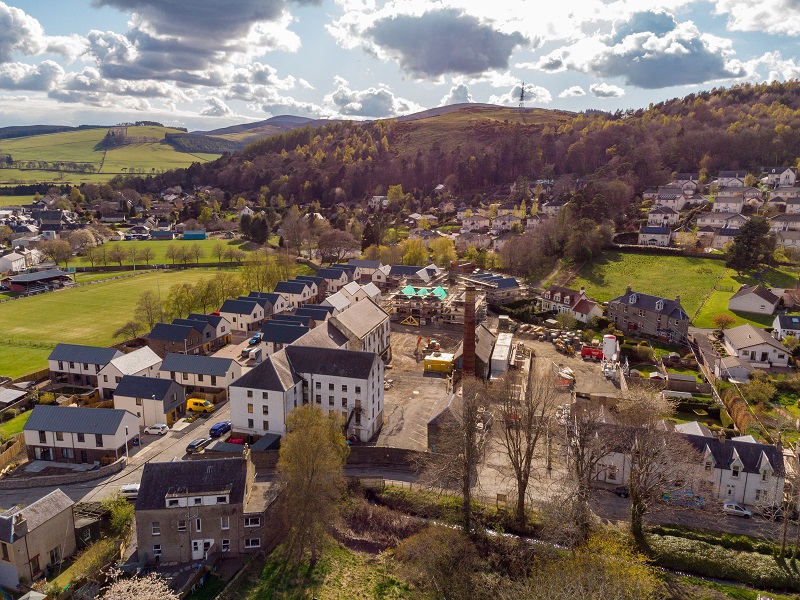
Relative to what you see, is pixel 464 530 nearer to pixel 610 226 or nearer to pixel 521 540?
pixel 521 540

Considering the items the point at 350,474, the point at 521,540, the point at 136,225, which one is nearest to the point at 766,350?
the point at 521,540

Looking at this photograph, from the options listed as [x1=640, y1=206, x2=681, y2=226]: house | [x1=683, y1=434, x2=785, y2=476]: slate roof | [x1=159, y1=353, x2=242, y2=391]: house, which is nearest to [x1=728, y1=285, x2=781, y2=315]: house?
[x1=640, y1=206, x2=681, y2=226]: house

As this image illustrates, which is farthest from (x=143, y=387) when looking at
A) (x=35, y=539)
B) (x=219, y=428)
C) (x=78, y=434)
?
(x=35, y=539)

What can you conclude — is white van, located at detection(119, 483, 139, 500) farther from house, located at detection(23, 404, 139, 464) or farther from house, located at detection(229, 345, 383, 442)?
house, located at detection(229, 345, 383, 442)

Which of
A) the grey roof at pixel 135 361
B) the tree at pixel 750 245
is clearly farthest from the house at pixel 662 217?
the grey roof at pixel 135 361

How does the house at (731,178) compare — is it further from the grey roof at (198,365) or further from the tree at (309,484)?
the tree at (309,484)

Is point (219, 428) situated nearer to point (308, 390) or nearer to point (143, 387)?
point (308, 390)

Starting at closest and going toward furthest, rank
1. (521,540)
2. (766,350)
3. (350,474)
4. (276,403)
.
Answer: (521,540) → (350,474) → (276,403) → (766,350)
